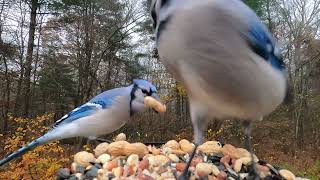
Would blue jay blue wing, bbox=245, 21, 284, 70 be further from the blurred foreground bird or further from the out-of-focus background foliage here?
the out-of-focus background foliage

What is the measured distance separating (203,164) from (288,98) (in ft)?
1.03

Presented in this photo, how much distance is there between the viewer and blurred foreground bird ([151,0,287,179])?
0.82 m

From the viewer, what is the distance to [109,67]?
33.8 feet

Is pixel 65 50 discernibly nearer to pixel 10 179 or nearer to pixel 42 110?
pixel 42 110

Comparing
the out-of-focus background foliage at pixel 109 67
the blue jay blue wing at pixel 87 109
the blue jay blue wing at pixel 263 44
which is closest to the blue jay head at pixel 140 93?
the blue jay blue wing at pixel 87 109

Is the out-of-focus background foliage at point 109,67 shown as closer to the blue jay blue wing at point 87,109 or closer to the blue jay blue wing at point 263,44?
the blue jay blue wing at point 87,109

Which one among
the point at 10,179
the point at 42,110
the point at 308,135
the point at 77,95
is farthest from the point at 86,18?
the point at 308,135

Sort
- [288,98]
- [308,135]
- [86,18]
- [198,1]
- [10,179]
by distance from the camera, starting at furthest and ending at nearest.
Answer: [308,135], [86,18], [10,179], [288,98], [198,1]

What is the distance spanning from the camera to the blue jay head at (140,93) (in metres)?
1.95

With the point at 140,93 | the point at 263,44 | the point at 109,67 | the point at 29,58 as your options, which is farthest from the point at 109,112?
the point at 109,67

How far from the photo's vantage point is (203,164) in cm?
123

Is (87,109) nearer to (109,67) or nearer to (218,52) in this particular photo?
(218,52)

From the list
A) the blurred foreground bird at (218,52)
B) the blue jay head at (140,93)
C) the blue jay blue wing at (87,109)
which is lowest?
the blue jay blue wing at (87,109)

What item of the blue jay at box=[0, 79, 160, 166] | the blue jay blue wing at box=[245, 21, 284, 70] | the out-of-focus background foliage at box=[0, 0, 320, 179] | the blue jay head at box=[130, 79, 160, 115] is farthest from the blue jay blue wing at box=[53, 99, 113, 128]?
the out-of-focus background foliage at box=[0, 0, 320, 179]
